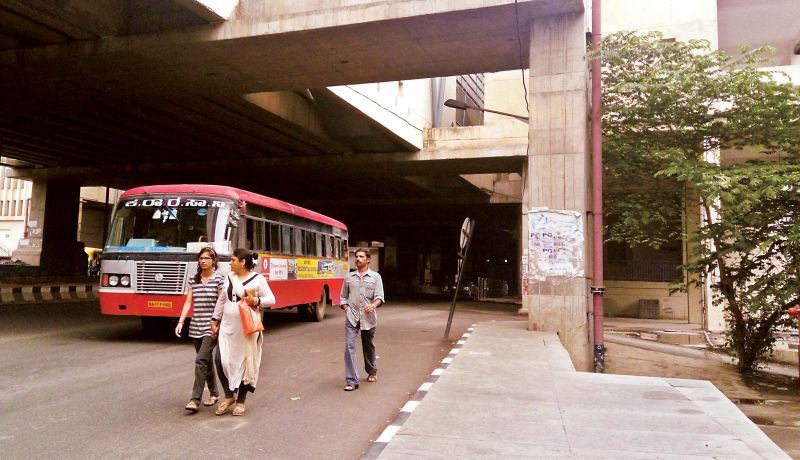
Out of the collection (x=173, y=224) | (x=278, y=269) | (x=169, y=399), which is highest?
(x=173, y=224)

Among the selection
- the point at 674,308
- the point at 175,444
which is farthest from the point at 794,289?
the point at 674,308

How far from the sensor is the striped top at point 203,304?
5820mm

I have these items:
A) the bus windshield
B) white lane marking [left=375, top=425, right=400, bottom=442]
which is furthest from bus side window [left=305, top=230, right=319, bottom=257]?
white lane marking [left=375, top=425, right=400, bottom=442]

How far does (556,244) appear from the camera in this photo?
12.0 m

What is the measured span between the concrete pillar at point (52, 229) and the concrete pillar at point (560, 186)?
31.6 meters

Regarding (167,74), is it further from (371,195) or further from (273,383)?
(371,195)

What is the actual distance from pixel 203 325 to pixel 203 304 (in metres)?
0.22

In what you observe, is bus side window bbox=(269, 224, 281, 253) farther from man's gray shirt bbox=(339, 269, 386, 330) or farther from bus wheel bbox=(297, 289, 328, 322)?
man's gray shirt bbox=(339, 269, 386, 330)

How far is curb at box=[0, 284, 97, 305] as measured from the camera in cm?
2041

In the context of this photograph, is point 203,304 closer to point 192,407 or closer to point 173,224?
point 192,407

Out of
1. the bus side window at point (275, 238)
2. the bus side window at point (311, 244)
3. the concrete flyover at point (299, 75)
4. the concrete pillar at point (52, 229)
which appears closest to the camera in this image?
the concrete flyover at point (299, 75)

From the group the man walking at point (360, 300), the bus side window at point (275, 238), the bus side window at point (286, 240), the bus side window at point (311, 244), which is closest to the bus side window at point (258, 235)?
the bus side window at point (275, 238)

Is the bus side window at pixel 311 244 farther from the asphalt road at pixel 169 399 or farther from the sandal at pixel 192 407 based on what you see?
the sandal at pixel 192 407

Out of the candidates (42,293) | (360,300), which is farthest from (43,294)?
(360,300)
